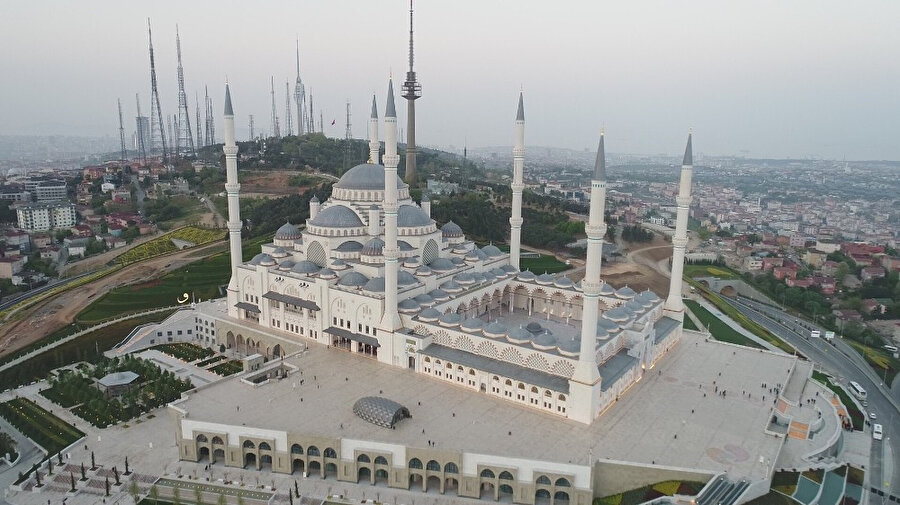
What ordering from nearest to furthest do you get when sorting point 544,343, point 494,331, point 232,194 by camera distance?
point 544,343
point 494,331
point 232,194

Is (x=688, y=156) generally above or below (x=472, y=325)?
above

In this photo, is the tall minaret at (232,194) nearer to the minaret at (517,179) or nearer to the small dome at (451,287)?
the small dome at (451,287)

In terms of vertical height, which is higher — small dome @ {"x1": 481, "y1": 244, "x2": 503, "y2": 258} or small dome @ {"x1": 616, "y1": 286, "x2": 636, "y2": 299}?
small dome @ {"x1": 481, "y1": 244, "x2": 503, "y2": 258}

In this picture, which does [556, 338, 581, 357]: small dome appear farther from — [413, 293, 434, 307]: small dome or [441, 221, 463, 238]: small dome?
[441, 221, 463, 238]: small dome

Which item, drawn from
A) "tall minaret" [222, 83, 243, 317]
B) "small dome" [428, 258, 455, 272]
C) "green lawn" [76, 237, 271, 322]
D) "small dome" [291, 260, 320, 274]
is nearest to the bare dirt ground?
"green lawn" [76, 237, 271, 322]

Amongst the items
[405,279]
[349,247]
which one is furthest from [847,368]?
[349,247]

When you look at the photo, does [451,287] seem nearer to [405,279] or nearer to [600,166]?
[405,279]

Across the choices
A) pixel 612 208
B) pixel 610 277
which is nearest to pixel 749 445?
pixel 610 277

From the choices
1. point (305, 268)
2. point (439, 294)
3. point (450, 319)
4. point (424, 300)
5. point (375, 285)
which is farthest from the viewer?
point (305, 268)
